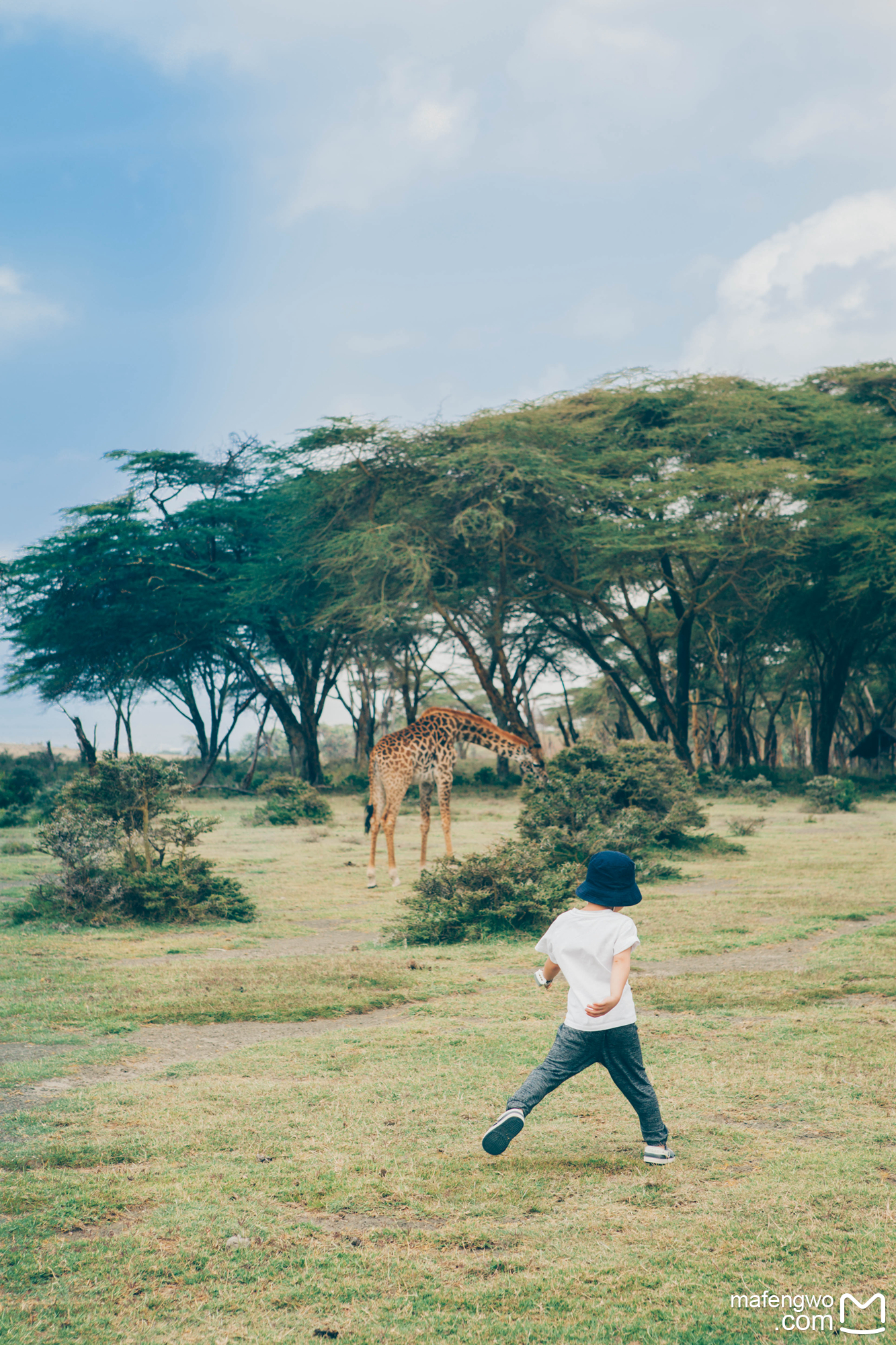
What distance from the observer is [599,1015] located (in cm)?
416

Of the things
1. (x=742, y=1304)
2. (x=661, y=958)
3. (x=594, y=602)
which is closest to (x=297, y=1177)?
(x=742, y=1304)

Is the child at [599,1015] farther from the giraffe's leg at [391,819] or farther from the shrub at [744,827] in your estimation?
the shrub at [744,827]

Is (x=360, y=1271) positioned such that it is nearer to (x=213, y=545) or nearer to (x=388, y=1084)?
(x=388, y=1084)

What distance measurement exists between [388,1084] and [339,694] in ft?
121

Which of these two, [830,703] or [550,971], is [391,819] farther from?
[830,703]

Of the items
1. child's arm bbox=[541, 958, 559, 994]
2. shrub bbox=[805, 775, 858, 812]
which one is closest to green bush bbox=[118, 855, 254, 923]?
child's arm bbox=[541, 958, 559, 994]

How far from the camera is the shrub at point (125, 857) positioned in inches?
430

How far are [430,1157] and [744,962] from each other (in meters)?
4.46

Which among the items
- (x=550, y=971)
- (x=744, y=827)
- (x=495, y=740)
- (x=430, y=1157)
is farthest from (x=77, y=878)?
(x=744, y=827)

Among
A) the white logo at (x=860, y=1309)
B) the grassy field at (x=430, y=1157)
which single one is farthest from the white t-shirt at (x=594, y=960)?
the white logo at (x=860, y=1309)

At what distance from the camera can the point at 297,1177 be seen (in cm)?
433

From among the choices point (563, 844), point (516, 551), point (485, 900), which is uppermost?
point (516, 551)

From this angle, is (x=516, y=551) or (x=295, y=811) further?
A: (x=516, y=551)

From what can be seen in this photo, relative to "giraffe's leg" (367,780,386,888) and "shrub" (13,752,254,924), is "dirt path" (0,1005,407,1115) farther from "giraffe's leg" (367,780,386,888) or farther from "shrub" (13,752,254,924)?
"giraffe's leg" (367,780,386,888)
